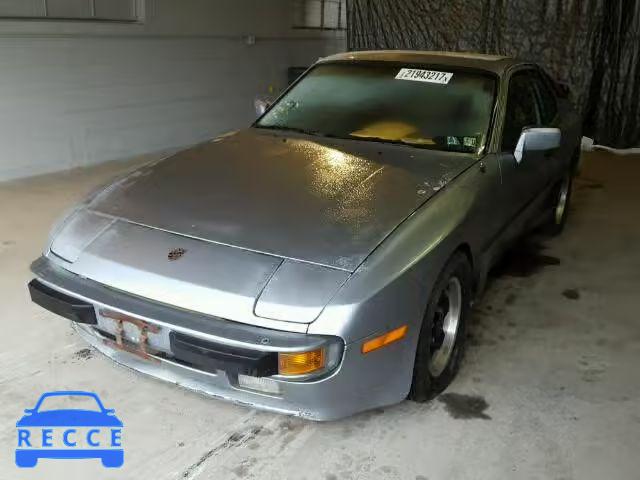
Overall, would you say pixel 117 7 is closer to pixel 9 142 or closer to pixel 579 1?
pixel 9 142

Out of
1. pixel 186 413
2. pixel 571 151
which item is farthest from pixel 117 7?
pixel 186 413

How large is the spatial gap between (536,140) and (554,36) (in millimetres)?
5388

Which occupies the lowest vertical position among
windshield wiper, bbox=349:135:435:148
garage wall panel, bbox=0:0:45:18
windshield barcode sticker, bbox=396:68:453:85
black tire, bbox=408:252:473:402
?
black tire, bbox=408:252:473:402

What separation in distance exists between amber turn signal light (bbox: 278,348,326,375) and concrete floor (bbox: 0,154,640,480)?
0.39 meters

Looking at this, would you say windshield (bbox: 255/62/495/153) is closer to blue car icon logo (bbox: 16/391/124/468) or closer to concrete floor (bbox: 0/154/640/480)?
concrete floor (bbox: 0/154/640/480)

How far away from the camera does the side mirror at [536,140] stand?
122 inches

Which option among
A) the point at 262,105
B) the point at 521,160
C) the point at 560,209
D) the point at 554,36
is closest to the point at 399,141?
the point at 521,160

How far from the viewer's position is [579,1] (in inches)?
296

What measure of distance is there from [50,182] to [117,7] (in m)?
→ 2.02

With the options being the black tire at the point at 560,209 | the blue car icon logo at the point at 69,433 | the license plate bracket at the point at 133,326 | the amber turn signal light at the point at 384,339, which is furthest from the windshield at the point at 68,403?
the black tire at the point at 560,209

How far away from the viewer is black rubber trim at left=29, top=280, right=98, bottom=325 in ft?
7.18

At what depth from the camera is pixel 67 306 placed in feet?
7.23

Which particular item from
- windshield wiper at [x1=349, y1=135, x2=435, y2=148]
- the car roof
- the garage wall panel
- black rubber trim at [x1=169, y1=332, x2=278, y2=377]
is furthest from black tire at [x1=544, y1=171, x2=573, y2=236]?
the garage wall panel

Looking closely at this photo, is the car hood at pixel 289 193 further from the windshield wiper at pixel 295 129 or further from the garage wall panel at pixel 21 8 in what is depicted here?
the garage wall panel at pixel 21 8
